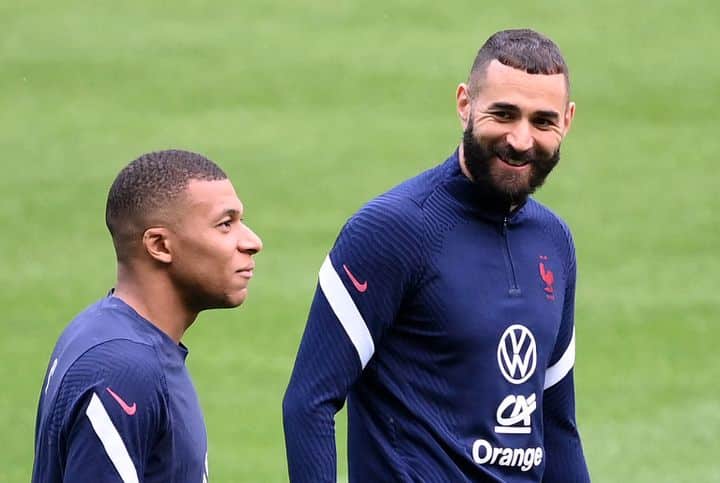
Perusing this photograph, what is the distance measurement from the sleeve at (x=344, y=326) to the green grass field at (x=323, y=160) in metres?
5.65

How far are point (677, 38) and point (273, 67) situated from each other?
4.09 meters

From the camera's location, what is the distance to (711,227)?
13.6 meters

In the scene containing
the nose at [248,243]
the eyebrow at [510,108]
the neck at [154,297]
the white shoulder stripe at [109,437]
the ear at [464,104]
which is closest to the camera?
the white shoulder stripe at [109,437]

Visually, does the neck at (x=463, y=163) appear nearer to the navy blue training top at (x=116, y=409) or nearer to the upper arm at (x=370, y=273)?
the upper arm at (x=370, y=273)

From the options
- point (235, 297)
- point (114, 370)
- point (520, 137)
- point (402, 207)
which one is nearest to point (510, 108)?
point (520, 137)

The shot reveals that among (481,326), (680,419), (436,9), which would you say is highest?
(436,9)

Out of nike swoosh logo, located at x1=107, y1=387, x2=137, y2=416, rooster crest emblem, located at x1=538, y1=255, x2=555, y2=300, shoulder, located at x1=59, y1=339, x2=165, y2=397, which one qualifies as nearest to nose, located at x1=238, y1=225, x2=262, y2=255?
shoulder, located at x1=59, y1=339, x2=165, y2=397

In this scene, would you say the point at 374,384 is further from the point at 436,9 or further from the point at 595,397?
the point at 436,9

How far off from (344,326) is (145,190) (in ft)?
2.07

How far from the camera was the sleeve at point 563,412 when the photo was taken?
4.63m

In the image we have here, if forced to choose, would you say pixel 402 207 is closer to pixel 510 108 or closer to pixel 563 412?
pixel 510 108

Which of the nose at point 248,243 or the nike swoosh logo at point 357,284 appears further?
the nike swoosh logo at point 357,284

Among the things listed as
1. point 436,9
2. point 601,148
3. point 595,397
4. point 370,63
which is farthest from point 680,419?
point 436,9

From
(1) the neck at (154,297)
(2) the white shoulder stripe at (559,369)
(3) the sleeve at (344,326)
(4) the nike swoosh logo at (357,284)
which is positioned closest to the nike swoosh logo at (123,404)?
(1) the neck at (154,297)
